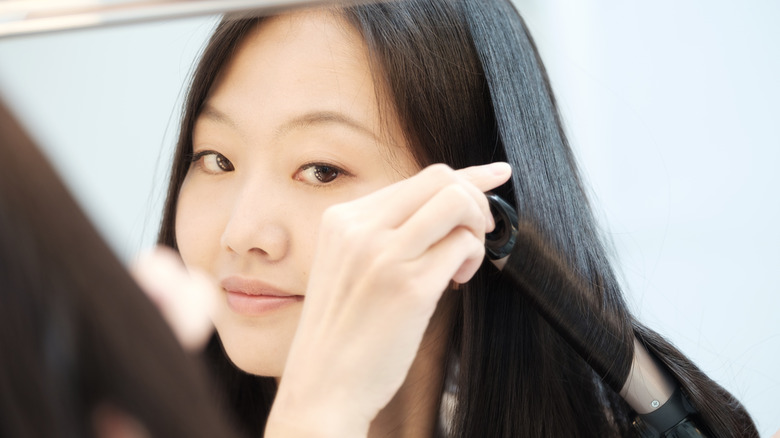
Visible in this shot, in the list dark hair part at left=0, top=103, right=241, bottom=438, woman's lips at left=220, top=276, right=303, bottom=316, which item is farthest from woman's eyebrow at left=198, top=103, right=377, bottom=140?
dark hair part at left=0, top=103, right=241, bottom=438

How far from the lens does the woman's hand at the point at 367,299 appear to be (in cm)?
41

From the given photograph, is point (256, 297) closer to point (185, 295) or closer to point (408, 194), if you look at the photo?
point (185, 295)

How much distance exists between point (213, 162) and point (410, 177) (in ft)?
0.66

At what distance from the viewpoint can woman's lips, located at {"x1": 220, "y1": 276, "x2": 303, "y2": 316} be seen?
0.57 metres

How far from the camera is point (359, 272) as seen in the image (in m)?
0.41

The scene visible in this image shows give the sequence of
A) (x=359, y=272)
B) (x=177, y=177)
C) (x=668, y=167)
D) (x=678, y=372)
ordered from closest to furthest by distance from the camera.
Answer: (x=359, y=272) < (x=678, y=372) < (x=177, y=177) < (x=668, y=167)

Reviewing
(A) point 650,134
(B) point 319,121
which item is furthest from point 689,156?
(B) point 319,121

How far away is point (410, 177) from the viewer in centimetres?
54

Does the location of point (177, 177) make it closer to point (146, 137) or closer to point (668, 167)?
point (146, 137)

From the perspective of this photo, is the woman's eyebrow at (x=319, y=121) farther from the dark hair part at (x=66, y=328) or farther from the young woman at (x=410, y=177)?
the dark hair part at (x=66, y=328)

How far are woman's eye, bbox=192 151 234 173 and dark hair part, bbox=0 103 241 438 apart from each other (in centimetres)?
37

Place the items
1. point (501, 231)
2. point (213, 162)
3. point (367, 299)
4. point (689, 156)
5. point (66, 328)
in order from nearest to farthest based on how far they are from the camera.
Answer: point (66, 328)
point (367, 299)
point (501, 231)
point (213, 162)
point (689, 156)

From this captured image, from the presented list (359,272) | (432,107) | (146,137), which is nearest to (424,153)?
(432,107)

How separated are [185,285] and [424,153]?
9.0 inches
